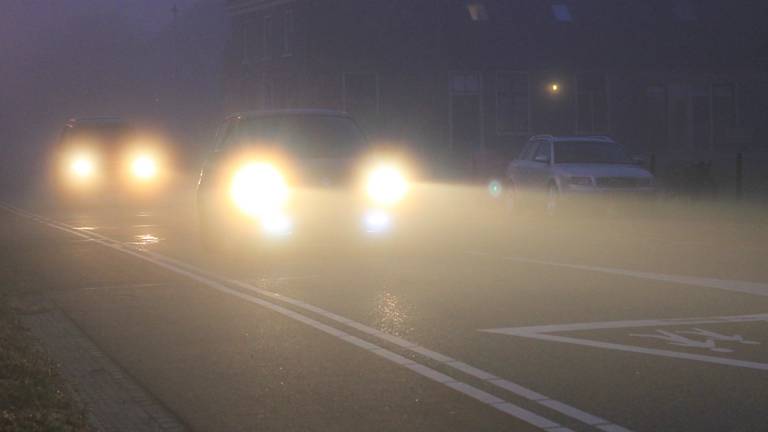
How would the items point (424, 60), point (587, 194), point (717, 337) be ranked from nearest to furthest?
point (717, 337) → point (587, 194) → point (424, 60)

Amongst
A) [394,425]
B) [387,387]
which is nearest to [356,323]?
[387,387]

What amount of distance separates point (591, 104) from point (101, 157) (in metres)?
24.0

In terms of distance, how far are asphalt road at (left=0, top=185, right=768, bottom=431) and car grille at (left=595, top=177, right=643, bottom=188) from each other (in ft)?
12.8

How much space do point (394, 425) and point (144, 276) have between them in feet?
27.2

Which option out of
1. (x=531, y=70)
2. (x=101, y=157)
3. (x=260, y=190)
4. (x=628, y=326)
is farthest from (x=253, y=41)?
(x=628, y=326)

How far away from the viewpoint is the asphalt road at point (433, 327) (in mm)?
7391

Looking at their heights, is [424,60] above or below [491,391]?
above

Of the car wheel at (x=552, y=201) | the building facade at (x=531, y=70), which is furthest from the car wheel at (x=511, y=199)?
the building facade at (x=531, y=70)

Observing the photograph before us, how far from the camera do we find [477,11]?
170ft

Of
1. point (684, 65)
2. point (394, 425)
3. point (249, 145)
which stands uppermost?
point (684, 65)

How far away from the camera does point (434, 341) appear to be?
31.7ft

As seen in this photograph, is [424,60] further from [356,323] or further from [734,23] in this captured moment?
[356,323]

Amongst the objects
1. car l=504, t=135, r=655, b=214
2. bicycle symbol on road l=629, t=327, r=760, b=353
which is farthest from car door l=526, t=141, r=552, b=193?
bicycle symbol on road l=629, t=327, r=760, b=353

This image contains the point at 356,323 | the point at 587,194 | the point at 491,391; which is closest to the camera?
the point at 491,391
